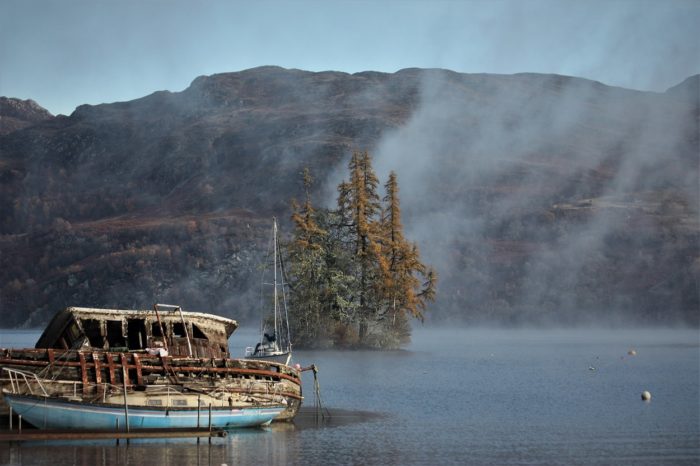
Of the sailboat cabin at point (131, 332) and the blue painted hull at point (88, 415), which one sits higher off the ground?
the sailboat cabin at point (131, 332)

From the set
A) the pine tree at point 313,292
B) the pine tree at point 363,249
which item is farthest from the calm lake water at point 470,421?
the pine tree at point 363,249

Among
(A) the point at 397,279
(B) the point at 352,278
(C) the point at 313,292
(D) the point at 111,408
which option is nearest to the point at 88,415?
(D) the point at 111,408

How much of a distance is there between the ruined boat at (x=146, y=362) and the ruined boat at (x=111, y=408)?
141 mm

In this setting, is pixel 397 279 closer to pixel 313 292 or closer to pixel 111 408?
pixel 313 292

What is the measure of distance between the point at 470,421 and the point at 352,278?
185 ft

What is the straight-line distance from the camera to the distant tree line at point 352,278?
108375 mm

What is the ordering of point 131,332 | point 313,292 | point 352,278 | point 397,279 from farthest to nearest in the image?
point 397,279
point 352,278
point 313,292
point 131,332

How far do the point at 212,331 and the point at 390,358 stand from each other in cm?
5014

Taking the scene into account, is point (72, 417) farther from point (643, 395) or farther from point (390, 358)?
point (390, 358)

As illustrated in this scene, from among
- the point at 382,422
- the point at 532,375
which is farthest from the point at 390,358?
the point at 382,422

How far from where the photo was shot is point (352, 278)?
10931 centimetres

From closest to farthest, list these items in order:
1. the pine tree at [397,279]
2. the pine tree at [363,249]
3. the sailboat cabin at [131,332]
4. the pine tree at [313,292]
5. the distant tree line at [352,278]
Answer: the sailboat cabin at [131,332] → the pine tree at [313,292] → the distant tree line at [352,278] → the pine tree at [397,279] → the pine tree at [363,249]

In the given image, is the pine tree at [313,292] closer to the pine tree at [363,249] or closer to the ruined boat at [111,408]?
the pine tree at [363,249]

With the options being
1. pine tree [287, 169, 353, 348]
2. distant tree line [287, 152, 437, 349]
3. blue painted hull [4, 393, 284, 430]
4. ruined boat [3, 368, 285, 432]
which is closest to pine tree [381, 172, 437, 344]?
distant tree line [287, 152, 437, 349]
